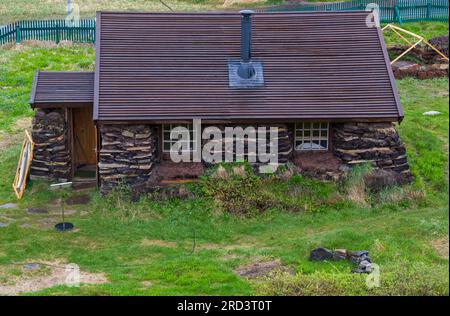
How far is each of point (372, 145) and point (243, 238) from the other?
177 inches

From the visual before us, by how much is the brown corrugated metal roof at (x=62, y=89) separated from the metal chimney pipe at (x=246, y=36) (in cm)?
408

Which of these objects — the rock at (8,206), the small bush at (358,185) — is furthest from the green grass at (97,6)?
the small bush at (358,185)

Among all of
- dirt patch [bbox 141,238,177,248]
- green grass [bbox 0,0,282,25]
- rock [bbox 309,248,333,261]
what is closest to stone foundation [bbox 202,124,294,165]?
dirt patch [bbox 141,238,177,248]

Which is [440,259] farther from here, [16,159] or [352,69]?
[16,159]

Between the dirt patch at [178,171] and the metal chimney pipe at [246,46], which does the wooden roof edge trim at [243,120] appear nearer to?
the dirt patch at [178,171]

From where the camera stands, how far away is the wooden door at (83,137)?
79.7 feet

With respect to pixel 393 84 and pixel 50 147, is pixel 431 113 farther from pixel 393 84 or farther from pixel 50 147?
pixel 50 147

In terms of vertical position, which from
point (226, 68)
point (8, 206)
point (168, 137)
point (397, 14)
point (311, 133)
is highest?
point (397, 14)

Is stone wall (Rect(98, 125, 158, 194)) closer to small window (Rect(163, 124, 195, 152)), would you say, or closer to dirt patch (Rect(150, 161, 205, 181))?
dirt patch (Rect(150, 161, 205, 181))

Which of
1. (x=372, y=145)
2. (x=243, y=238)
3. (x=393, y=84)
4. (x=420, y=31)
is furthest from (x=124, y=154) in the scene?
(x=420, y=31)

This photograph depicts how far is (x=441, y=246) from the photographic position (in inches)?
760

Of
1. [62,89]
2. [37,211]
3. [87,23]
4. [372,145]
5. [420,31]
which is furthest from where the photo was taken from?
[87,23]

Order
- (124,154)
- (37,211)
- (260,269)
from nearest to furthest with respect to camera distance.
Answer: (260,269) → (37,211) → (124,154)

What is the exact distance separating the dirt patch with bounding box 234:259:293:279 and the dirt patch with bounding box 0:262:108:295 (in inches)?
108
